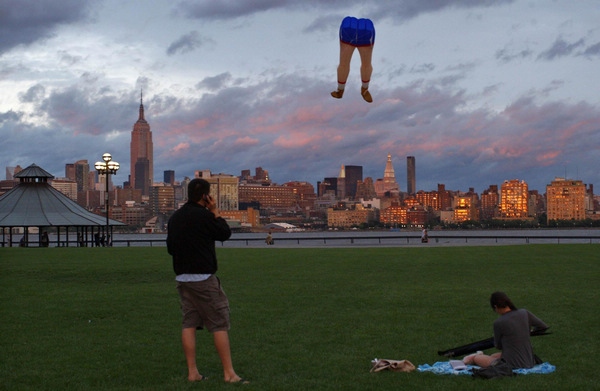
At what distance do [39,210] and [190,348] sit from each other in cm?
5162

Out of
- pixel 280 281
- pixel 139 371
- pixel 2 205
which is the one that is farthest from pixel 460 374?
pixel 2 205

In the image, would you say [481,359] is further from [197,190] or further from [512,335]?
[197,190]

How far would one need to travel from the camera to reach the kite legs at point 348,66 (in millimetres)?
12234

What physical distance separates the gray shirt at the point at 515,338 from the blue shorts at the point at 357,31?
19.6 feet

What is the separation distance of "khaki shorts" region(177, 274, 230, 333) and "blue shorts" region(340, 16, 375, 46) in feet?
20.4

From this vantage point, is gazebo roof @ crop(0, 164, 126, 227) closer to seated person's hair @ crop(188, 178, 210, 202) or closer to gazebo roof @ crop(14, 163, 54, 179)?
gazebo roof @ crop(14, 163, 54, 179)

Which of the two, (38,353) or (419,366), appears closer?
(419,366)

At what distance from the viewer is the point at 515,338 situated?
7.96 m

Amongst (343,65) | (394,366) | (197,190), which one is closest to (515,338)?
(394,366)

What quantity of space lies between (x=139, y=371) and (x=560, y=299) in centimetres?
1061

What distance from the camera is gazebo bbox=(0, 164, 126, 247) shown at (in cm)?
5281

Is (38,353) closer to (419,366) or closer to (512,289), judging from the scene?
(419,366)

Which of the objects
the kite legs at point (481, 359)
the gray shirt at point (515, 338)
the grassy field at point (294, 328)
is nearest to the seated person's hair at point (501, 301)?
the gray shirt at point (515, 338)

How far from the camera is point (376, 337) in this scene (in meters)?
10.6
